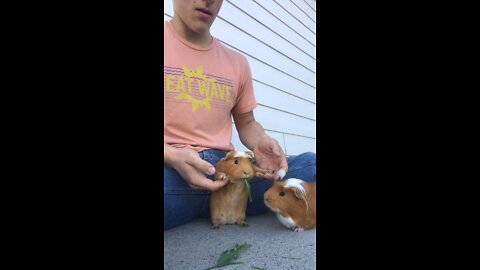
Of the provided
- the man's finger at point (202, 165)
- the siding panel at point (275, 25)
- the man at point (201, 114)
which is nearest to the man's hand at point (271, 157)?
the man at point (201, 114)

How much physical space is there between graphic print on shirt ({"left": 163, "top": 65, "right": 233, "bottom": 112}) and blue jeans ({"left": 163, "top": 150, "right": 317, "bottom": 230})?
9 centimetres

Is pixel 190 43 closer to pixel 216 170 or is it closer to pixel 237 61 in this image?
pixel 237 61

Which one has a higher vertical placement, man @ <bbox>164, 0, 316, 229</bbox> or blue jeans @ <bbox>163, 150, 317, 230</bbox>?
man @ <bbox>164, 0, 316, 229</bbox>

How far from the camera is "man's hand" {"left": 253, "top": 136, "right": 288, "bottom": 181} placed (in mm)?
697

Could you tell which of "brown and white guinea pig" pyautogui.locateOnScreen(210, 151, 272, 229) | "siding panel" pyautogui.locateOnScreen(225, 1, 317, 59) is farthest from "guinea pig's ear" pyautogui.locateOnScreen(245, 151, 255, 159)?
"siding panel" pyautogui.locateOnScreen(225, 1, 317, 59)

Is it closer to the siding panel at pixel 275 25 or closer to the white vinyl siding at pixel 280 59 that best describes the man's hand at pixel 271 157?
the white vinyl siding at pixel 280 59

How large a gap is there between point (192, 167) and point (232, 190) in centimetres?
9

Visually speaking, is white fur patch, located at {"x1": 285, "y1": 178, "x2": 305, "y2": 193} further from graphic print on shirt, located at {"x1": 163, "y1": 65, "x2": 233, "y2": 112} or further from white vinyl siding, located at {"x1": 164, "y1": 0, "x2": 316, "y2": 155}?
Answer: graphic print on shirt, located at {"x1": 163, "y1": 65, "x2": 233, "y2": 112}

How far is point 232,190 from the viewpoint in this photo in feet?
2.19

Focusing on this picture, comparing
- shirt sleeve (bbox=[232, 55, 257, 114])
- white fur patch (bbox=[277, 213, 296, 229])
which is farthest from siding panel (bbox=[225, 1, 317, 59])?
white fur patch (bbox=[277, 213, 296, 229])

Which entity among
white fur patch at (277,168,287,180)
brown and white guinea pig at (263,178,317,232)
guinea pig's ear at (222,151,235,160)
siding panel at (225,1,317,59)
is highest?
siding panel at (225,1,317,59)

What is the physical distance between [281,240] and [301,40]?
1.34 ft

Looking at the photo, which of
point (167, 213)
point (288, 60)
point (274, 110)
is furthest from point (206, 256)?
point (288, 60)

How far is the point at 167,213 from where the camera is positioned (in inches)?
24.9
